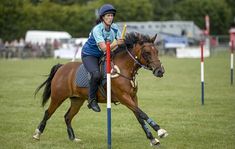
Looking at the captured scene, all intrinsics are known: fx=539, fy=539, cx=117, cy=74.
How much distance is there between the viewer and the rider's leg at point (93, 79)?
35.7ft

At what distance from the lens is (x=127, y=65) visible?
1077cm

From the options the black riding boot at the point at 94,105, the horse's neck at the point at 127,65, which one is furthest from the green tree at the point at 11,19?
the horse's neck at the point at 127,65

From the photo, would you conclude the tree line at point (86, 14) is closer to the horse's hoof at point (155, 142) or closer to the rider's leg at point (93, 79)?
the rider's leg at point (93, 79)

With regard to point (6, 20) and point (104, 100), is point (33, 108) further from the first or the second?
point (6, 20)

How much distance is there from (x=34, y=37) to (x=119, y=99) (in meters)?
53.3

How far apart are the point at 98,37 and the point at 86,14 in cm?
6465

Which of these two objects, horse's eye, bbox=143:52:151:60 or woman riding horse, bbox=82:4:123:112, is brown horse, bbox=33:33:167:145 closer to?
horse's eye, bbox=143:52:151:60

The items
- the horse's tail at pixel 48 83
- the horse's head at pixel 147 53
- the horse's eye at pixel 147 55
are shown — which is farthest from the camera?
the horse's tail at pixel 48 83

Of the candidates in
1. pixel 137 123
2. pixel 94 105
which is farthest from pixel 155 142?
pixel 137 123

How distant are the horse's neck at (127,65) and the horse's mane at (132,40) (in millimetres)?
Answer: 145

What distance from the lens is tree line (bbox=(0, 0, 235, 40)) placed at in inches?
2633

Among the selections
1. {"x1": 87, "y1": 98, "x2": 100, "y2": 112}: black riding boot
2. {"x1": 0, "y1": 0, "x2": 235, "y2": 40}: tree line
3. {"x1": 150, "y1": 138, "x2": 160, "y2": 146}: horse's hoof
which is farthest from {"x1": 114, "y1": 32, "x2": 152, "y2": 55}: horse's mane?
{"x1": 0, "y1": 0, "x2": 235, "y2": 40}: tree line

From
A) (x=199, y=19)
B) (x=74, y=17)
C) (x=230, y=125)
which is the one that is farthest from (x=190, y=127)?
(x=199, y=19)

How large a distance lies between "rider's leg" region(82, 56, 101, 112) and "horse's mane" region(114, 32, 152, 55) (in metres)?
0.52
